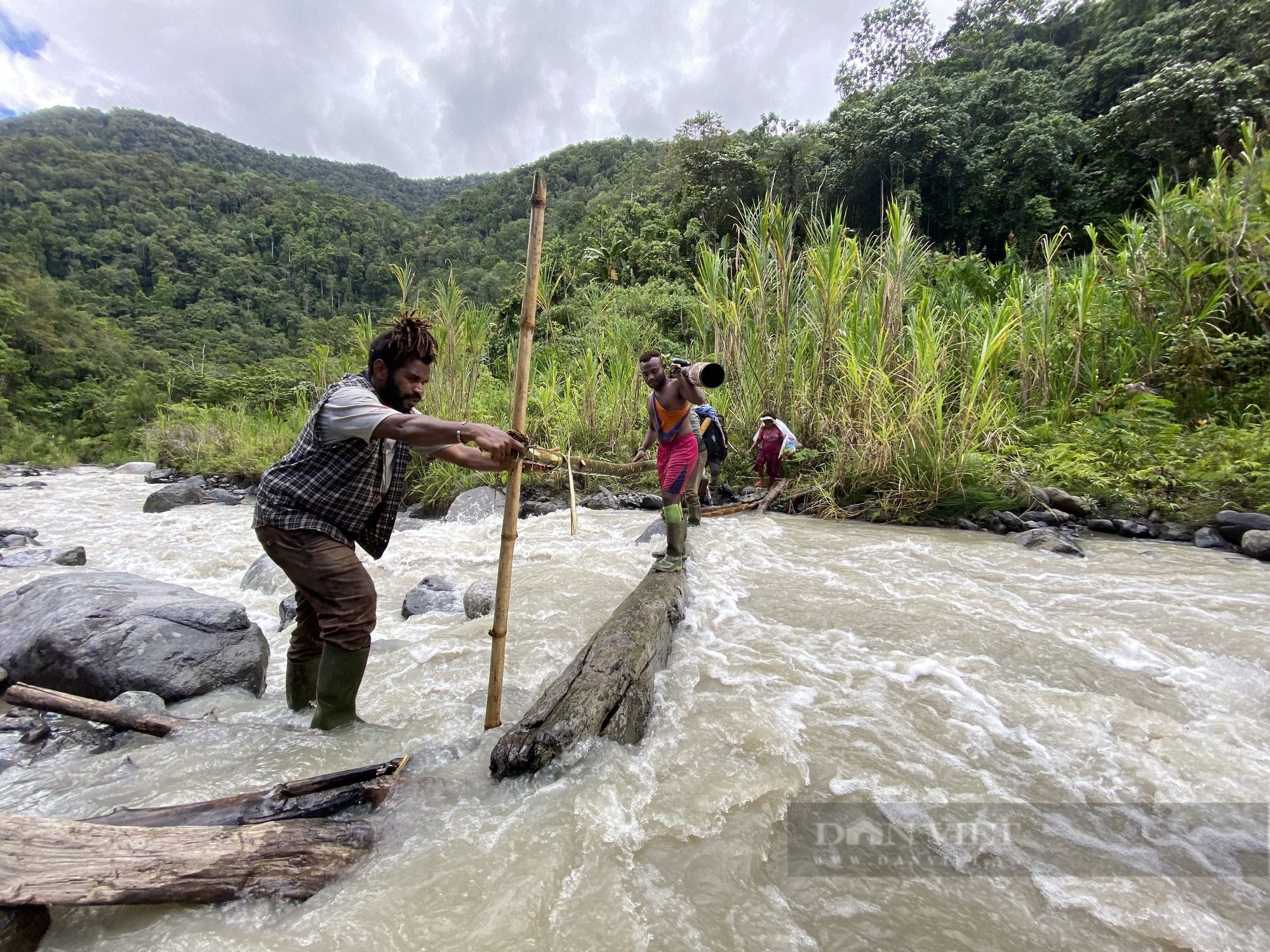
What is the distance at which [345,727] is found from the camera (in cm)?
214

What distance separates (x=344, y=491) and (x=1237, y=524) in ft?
21.1

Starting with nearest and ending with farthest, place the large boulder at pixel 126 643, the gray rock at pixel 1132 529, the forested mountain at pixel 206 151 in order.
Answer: the large boulder at pixel 126 643, the gray rock at pixel 1132 529, the forested mountain at pixel 206 151

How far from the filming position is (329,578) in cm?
199

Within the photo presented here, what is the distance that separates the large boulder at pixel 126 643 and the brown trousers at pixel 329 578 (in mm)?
1019

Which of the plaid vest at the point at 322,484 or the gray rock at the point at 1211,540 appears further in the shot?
the gray rock at the point at 1211,540

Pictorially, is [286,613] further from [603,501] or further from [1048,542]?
[1048,542]

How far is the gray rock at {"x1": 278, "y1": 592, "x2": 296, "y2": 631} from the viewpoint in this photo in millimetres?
3568

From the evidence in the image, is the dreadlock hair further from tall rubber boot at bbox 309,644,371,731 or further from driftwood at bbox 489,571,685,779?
driftwood at bbox 489,571,685,779

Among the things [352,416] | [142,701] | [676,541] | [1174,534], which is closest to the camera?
[352,416]

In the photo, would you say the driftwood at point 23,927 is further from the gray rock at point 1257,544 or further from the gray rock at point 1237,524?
the gray rock at point 1237,524

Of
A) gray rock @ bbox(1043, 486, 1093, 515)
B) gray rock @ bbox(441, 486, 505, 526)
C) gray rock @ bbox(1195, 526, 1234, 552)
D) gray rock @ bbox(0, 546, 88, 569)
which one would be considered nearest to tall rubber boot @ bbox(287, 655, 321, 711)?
gray rock @ bbox(441, 486, 505, 526)

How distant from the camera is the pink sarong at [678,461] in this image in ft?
13.8

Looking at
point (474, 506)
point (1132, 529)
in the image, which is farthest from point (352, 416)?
point (1132, 529)

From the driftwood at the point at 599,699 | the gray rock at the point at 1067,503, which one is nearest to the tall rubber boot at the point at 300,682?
the driftwood at the point at 599,699
